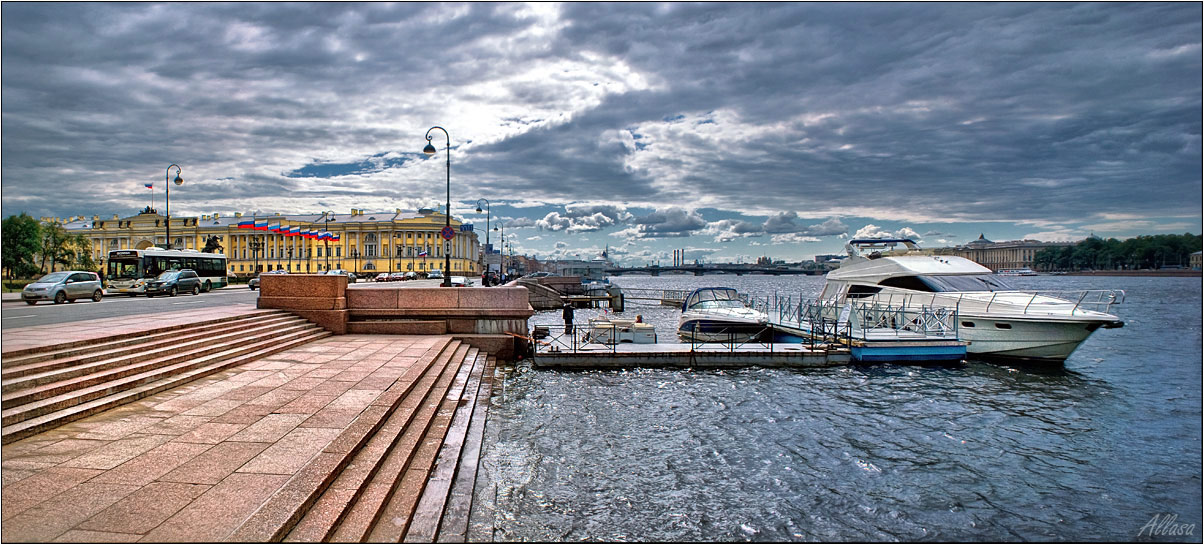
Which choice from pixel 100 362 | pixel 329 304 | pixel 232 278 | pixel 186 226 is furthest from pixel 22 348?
pixel 186 226

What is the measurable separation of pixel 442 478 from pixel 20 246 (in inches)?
3004

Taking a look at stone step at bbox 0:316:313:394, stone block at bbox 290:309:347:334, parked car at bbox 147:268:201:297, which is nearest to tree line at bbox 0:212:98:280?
parked car at bbox 147:268:201:297

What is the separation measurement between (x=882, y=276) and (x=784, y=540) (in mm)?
19991

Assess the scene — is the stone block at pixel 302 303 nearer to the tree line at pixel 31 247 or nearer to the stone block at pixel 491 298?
the stone block at pixel 491 298

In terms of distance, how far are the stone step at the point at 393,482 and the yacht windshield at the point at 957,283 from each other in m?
19.2

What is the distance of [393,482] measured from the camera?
632cm

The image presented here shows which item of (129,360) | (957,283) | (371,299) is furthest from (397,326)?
(957,283)

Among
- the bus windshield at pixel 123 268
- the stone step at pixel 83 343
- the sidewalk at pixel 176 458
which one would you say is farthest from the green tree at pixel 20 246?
the sidewalk at pixel 176 458

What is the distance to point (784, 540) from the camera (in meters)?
6.88

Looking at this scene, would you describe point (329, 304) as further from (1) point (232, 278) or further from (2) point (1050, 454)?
(1) point (232, 278)

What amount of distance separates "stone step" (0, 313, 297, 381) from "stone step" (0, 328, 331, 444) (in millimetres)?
786

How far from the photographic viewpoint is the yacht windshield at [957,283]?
22.5 m

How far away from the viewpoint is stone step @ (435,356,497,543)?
6.14 m

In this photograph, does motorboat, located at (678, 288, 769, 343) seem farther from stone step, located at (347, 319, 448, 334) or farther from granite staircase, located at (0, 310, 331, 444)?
granite staircase, located at (0, 310, 331, 444)
